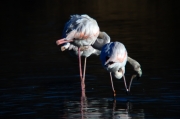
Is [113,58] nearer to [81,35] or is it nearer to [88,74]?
Result: [81,35]

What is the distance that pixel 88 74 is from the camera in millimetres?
11445

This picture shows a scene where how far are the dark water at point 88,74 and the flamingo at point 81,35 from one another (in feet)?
2.01

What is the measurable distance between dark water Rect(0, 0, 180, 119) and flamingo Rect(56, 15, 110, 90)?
612mm

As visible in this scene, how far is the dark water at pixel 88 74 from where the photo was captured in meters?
8.78

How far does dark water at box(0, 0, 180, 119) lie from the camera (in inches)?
346

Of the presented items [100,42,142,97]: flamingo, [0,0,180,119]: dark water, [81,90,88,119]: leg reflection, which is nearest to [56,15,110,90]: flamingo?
[81,90,88,119]: leg reflection

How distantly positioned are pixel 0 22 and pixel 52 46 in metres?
7.38

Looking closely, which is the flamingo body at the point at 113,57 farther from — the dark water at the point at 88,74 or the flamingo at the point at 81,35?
the flamingo at the point at 81,35

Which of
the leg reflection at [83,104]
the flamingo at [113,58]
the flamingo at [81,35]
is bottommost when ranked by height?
the leg reflection at [83,104]

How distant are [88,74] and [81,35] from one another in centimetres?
115

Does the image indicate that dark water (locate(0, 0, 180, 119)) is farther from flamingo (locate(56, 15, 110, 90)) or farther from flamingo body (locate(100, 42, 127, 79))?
flamingo (locate(56, 15, 110, 90))

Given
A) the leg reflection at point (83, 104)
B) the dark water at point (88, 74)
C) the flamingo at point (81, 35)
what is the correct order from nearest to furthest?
the leg reflection at point (83, 104) → the dark water at point (88, 74) → the flamingo at point (81, 35)

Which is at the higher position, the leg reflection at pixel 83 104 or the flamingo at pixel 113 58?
the flamingo at pixel 113 58

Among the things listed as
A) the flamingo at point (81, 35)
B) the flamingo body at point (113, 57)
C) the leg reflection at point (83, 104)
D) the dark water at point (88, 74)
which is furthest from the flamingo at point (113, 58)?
the flamingo at point (81, 35)
